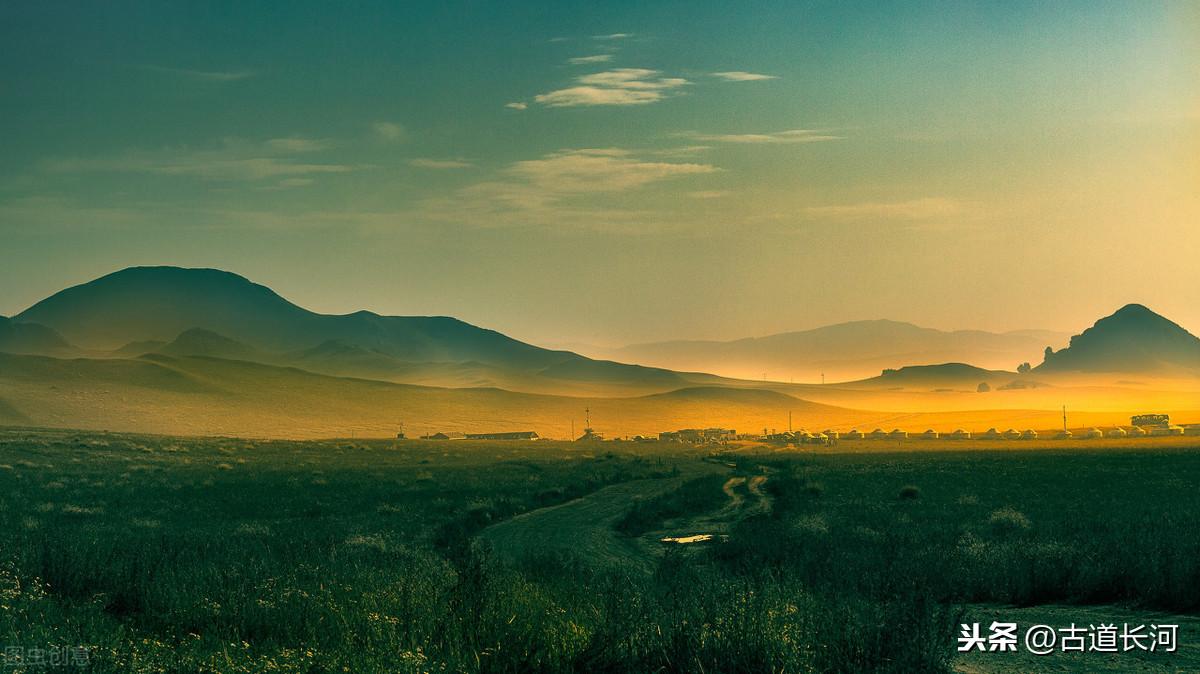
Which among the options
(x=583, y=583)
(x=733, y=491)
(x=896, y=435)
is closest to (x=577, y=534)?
(x=583, y=583)

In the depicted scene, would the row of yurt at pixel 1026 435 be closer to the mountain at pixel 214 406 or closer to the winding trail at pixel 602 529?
the mountain at pixel 214 406

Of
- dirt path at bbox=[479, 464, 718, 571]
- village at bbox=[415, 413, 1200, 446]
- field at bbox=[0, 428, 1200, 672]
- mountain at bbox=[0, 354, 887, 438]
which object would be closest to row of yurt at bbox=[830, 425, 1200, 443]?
village at bbox=[415, 413, 1200, 446]

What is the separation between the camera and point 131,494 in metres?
35.3

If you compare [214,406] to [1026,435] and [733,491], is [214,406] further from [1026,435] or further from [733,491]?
[733,491]

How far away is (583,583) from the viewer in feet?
43.2

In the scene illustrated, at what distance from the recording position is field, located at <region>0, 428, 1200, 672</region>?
8.09m

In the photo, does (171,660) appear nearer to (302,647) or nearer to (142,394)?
(302,647)

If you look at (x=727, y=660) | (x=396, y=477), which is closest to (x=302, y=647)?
(x=727, y=660)

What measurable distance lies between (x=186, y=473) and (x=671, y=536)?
33.4 m

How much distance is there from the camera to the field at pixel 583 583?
26.6ft

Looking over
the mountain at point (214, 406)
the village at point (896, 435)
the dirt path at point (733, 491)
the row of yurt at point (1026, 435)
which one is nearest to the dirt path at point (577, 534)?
the dirt path at point (733, 491)

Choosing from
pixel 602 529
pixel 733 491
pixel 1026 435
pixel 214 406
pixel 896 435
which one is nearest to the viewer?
pixel 602 529

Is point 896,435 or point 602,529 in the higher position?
point 602,529

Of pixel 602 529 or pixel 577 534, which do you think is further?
pixel 602 529
